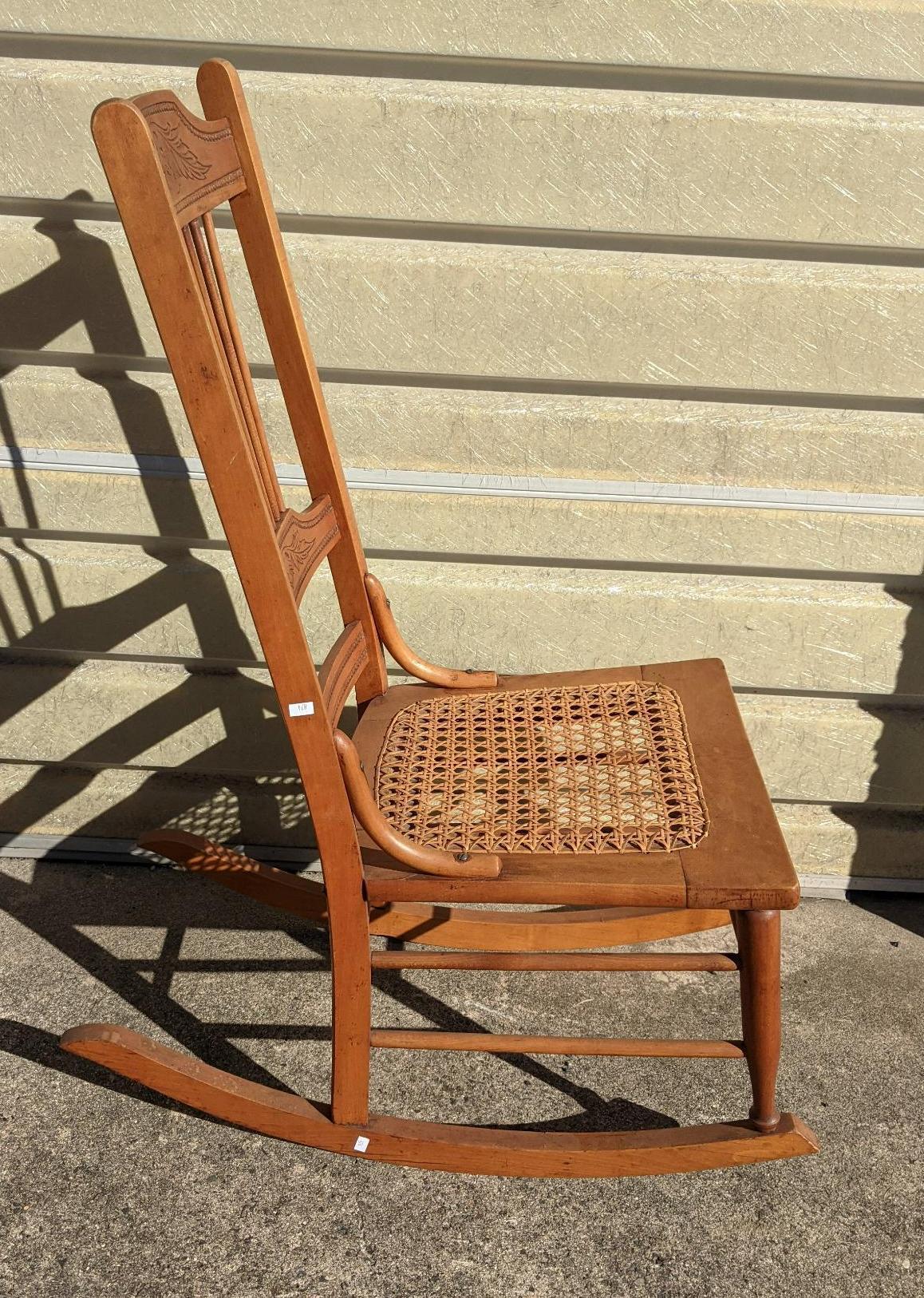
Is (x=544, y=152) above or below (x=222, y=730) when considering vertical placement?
above

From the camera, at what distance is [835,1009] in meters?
1.96

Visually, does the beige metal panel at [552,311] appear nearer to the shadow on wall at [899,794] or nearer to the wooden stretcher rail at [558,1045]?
the shadow on wall at [899,794]

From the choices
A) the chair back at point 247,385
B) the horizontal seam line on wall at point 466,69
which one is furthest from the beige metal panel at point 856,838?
the horizontal seam line on wall at point 466,69

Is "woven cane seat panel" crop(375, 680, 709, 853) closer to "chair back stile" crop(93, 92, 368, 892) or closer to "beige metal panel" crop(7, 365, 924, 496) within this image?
A: "chair back stile" crop(93, 92, 368, 892)

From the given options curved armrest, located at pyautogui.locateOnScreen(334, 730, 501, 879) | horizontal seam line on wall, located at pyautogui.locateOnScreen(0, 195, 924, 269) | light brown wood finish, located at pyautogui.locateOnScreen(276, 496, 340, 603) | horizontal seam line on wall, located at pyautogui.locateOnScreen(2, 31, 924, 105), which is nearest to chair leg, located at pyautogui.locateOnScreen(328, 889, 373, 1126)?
curved armrest, located at pyautogui.locateOnScreen(334, 730, 501, 879)

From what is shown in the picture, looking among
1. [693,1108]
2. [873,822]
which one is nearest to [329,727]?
[693,1108]

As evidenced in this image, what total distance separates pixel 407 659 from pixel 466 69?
0.91 m

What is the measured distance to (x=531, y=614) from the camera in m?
2.05

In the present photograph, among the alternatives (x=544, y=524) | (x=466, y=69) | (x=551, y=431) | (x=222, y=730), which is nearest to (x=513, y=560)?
(x=544, y=524)

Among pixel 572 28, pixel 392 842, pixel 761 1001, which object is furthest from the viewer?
pixel 572 28

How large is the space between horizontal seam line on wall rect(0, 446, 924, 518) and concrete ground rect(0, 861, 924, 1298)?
2.66 ft

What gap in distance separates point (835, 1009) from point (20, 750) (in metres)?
1.59

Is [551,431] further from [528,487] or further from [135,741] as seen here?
[135,741]

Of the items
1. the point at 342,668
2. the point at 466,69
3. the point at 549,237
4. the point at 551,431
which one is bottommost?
the point at 342,668
